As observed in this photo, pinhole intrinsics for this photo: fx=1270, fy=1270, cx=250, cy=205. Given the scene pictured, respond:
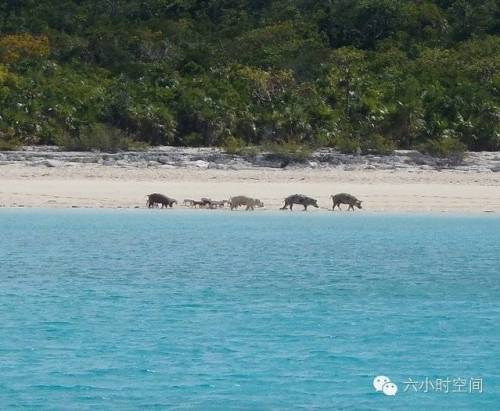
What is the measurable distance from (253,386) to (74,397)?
156cm

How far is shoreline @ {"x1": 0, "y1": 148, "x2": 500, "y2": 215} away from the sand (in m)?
0.02

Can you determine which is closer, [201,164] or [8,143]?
[201,164]

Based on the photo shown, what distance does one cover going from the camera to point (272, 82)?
128ft

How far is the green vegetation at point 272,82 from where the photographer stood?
34.9 m

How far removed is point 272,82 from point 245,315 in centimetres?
2467

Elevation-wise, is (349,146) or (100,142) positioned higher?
(349,146)

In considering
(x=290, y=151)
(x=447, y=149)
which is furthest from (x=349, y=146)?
(x=447, y=149)

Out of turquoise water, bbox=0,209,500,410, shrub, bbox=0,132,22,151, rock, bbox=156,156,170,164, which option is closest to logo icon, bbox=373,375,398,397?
turquoise water, bbox=0,209,500,410

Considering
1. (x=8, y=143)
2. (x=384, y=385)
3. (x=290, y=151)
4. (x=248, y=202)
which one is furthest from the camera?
(x=8, y=143)

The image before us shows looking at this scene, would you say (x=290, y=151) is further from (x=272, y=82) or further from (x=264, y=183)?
(x=272, y=82)

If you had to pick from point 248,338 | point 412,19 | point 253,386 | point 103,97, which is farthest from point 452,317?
point 412,19

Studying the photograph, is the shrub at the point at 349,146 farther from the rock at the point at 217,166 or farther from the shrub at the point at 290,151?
the rock at the point at 217,166

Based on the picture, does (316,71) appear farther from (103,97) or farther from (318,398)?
(318,398)

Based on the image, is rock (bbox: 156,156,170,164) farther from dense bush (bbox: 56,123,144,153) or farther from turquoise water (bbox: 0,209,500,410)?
turquoise water (bbox: 0,209,500,410)
